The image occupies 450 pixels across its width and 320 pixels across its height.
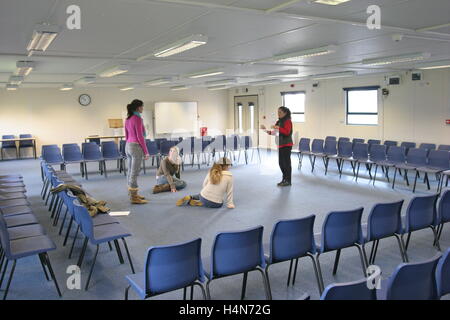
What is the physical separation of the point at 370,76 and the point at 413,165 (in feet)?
14.7

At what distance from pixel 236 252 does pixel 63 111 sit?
14.4 meters

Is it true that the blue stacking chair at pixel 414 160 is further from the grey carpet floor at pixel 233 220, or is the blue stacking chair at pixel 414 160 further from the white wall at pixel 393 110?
the white wall at pixel 393 110

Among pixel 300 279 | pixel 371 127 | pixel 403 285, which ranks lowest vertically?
pixel 300 279

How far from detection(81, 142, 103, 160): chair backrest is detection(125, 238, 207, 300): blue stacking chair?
764 cm

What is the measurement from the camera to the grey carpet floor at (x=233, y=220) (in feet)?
12.8

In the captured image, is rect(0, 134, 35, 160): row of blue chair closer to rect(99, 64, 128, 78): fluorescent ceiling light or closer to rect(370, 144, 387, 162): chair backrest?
rect(99, 64, 128, 78): fluorescent ceiling light

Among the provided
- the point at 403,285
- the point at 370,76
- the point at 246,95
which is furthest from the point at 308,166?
the point at 403,285

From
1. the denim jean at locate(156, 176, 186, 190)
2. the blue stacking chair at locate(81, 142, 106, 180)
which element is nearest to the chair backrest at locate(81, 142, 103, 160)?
the blue stacking chair at locate(81, 142, 106, 180)

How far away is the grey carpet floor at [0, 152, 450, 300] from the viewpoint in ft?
12.8

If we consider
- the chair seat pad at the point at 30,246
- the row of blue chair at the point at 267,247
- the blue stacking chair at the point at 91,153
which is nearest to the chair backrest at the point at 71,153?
the blue stacking chair at the point at 91,153

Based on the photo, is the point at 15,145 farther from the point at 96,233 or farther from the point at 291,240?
the point at 291,240

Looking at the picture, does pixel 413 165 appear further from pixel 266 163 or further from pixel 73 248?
pixel 73 248

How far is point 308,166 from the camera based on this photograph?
38.0ft

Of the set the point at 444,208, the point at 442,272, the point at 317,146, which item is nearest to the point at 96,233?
the point at 442,272
